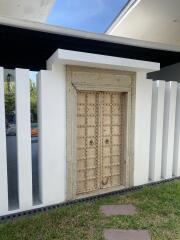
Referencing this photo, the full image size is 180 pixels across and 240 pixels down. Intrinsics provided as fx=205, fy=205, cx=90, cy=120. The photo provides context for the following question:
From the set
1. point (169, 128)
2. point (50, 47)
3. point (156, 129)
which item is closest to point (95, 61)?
point (50, 47)

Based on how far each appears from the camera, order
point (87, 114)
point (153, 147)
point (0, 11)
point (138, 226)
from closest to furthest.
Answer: point (138, 226)
point (87, 114)
point (153, 147)
point (0, 11)

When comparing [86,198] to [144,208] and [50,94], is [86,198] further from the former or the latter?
[50,94]

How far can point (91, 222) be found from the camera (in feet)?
12.9

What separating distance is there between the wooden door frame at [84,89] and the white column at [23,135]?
0.89 m

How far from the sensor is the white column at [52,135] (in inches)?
175

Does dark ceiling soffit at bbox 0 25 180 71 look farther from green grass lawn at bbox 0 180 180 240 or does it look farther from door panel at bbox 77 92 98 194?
green grass lawn at bbox 0 180 180 240

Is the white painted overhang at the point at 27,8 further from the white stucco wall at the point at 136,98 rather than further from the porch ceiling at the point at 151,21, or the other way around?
the white stucco wall at the point at 136,98

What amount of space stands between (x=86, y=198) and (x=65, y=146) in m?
1.43

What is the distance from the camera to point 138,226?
3820 mm

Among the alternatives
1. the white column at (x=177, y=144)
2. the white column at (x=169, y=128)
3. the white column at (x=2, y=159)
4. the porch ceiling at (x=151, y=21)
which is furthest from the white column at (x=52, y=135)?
the porch ceiling at (x=151, y=21)

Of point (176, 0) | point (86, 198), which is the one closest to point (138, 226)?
point (86, 198)

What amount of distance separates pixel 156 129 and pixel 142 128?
0.52 metres

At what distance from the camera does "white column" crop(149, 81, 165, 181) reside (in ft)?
19.3

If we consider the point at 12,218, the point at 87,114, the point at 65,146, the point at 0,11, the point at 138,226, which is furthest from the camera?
the point at 0,11
